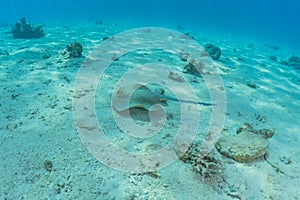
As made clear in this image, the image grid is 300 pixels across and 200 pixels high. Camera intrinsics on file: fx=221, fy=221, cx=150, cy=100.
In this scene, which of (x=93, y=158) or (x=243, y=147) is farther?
(x=243, y=147)

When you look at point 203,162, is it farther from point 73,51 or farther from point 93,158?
point 73,51

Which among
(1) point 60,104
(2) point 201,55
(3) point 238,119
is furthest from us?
(2) point 201,55

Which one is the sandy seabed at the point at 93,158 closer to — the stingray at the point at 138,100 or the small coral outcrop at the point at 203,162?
the small coral outcrop at the point at 203,162

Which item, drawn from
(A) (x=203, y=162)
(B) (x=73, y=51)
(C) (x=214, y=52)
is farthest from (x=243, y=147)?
(C) (x=214, y=52)

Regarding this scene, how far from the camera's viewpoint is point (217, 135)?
470cm

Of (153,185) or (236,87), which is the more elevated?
(153,185)

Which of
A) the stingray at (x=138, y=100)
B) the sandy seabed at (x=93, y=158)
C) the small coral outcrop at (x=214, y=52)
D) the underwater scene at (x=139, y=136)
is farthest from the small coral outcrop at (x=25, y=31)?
the stingray at (x=138, y=100)

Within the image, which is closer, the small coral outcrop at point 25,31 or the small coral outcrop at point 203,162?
the small coral outcrop at point 203,162

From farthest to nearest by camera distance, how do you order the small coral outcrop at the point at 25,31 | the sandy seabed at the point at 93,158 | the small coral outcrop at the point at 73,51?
Result: the small coral outcrop at the point at 25,31 → the small coral outcrop at the point at 73,51 → the sandy seabed at the point at 93,158

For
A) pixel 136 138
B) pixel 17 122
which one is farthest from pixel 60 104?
pixel 136 138

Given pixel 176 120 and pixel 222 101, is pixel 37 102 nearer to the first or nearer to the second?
pixel 176 120

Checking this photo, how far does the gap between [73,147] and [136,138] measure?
115 cm

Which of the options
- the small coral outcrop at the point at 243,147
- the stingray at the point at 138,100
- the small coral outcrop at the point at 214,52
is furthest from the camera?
the small coral outcrop at the point at 214,52

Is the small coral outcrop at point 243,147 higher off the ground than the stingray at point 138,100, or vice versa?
the stingray at point 138,100
